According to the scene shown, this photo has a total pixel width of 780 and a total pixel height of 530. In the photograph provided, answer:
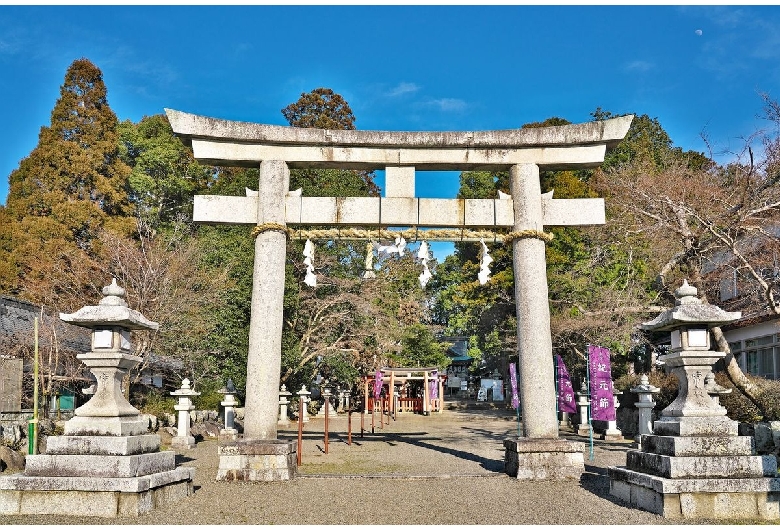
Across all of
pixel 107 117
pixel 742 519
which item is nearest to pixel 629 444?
pixel 742 519

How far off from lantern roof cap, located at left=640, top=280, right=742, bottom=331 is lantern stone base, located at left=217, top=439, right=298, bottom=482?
5869 mm

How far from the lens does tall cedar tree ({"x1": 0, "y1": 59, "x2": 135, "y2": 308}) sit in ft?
81.6

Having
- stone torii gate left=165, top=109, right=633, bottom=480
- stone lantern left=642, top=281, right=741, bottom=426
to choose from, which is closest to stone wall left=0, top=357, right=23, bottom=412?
stone torii gate left=165, top=109, right=633, bottom=480

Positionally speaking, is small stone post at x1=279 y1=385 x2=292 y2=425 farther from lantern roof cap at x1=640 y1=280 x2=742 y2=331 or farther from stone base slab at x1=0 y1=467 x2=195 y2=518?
lantern roof cap at x1=640 y1=280 x2=742 y2=331

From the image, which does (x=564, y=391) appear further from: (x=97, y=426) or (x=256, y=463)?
(x=97, y=426)

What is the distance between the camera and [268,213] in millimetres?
10938

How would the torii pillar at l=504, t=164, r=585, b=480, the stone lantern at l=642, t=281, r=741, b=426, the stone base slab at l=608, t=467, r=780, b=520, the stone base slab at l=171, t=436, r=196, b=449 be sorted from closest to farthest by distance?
1. the stone base slab at l=608, t=467, r=780, b=520
2. the stone lantern at l=642, t=281, r=741, b=426
3. the torii pillar at l=504, t=164, r=585, b=480
4. the stone base slab at l=171, t=436, r=196, b=449

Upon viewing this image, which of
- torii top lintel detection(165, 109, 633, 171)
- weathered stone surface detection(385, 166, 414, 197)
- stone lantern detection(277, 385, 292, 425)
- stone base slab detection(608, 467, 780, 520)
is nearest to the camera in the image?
stone base slab detection(608, 467, 780, 520)

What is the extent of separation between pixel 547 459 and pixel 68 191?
999 inches

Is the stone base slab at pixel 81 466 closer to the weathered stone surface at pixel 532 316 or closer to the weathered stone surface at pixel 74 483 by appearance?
the weathered stone surface at pixel 74 483

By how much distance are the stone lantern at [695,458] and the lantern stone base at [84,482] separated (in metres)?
5.86

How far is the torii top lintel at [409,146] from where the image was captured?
431 inches

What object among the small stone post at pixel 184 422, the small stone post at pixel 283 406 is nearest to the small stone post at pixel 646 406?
the small stone post at pixel 184 422

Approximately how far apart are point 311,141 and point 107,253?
1468 centimetres
